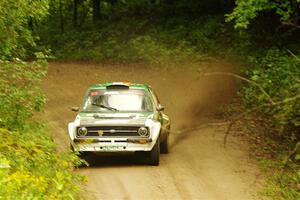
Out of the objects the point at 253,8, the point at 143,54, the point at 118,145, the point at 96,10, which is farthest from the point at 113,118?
the point at 96,10

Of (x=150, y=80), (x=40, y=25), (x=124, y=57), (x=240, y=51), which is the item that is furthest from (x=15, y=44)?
(x=40, y=25)

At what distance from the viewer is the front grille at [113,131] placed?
1284 cm

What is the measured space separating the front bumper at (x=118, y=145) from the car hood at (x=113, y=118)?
37 centimetres

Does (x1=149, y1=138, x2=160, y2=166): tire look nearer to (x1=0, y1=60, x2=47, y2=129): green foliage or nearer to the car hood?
the car hood

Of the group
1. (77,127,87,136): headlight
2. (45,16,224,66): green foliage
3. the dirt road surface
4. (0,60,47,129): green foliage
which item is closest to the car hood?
(77,127,87,136): headlight

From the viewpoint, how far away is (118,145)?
41.9 feet

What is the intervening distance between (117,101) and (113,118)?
35.1 inches

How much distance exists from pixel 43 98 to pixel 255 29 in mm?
16698

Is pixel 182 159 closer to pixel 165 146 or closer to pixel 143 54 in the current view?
pixel 165 146

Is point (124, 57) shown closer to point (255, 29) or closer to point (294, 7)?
point (255, 29)

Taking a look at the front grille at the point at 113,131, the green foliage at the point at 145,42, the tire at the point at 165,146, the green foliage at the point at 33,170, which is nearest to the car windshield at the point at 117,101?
the front grille at the point at 113,131

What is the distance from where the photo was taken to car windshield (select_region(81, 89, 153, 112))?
13.8m

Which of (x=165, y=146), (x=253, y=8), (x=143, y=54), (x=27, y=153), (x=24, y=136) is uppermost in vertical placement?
(x=253, y=8)

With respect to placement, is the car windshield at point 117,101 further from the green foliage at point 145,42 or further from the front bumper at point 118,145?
the green foliage at point 145,42
